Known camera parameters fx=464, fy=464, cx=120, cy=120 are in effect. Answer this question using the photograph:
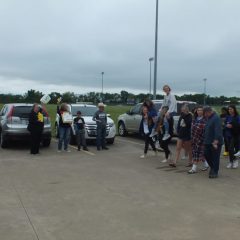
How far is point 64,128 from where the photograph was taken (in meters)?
15.7

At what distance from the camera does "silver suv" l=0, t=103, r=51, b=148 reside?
1605cm

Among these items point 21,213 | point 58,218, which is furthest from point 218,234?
point 21,213

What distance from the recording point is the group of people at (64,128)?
598 inches

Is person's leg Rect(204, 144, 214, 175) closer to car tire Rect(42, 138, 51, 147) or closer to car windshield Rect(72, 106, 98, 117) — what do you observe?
car tire Rect(42, 138, 51, 147)

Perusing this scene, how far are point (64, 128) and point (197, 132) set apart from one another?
5.61m

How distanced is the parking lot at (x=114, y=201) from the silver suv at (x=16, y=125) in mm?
2719

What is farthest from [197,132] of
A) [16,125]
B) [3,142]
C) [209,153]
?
[3,142]

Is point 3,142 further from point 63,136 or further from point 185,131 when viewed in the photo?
point 185,131

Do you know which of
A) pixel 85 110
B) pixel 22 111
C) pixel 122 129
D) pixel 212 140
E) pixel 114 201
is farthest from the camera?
pixel 122 129

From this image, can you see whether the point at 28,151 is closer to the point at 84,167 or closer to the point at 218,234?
the point at 84,167

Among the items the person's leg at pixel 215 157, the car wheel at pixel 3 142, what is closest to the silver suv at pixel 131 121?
the car wheel at pixel 3 142

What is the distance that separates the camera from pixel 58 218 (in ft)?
23.2

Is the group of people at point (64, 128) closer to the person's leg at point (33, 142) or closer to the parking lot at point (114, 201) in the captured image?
the person's leg at point (33, 142)

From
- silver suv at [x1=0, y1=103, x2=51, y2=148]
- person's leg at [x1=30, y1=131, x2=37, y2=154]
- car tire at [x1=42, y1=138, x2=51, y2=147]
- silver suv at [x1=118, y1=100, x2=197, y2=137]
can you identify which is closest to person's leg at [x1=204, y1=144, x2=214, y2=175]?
person's leg at [x1=30, y1=131, x2=37, y2=154]
